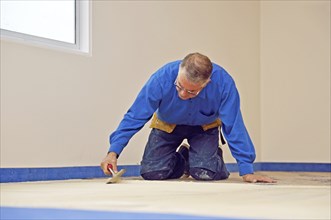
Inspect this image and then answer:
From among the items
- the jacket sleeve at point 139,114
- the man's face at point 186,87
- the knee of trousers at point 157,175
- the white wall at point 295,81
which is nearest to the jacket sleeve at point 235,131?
the man's face at point 186,87

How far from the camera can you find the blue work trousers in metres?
3.28

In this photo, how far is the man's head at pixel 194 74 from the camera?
2635mm

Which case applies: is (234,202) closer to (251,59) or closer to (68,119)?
(68,119)

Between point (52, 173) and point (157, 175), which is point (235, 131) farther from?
point (52, 173)

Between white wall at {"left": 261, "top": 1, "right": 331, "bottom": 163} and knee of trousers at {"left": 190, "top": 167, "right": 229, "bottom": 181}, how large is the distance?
2.30 m

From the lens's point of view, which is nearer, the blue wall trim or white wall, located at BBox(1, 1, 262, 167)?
the blue wall trim

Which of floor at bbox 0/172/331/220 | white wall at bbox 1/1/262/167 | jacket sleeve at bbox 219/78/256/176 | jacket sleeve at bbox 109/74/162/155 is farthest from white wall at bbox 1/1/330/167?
floor at bbox 0/172/331/220

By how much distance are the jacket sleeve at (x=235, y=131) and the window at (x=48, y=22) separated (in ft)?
3.89

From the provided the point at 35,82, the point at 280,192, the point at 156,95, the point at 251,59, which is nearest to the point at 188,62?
the point at 156,95

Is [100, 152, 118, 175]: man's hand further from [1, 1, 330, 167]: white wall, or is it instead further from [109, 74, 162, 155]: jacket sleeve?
[1, 1, 330, 167]: white wall

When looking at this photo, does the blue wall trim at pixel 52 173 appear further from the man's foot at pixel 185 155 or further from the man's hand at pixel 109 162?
the man's hand at pixel 109 162

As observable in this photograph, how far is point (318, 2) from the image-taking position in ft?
17.8

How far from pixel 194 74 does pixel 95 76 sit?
1.32 meters

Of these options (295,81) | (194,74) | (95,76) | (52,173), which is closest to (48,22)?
Answer: (95,76)
